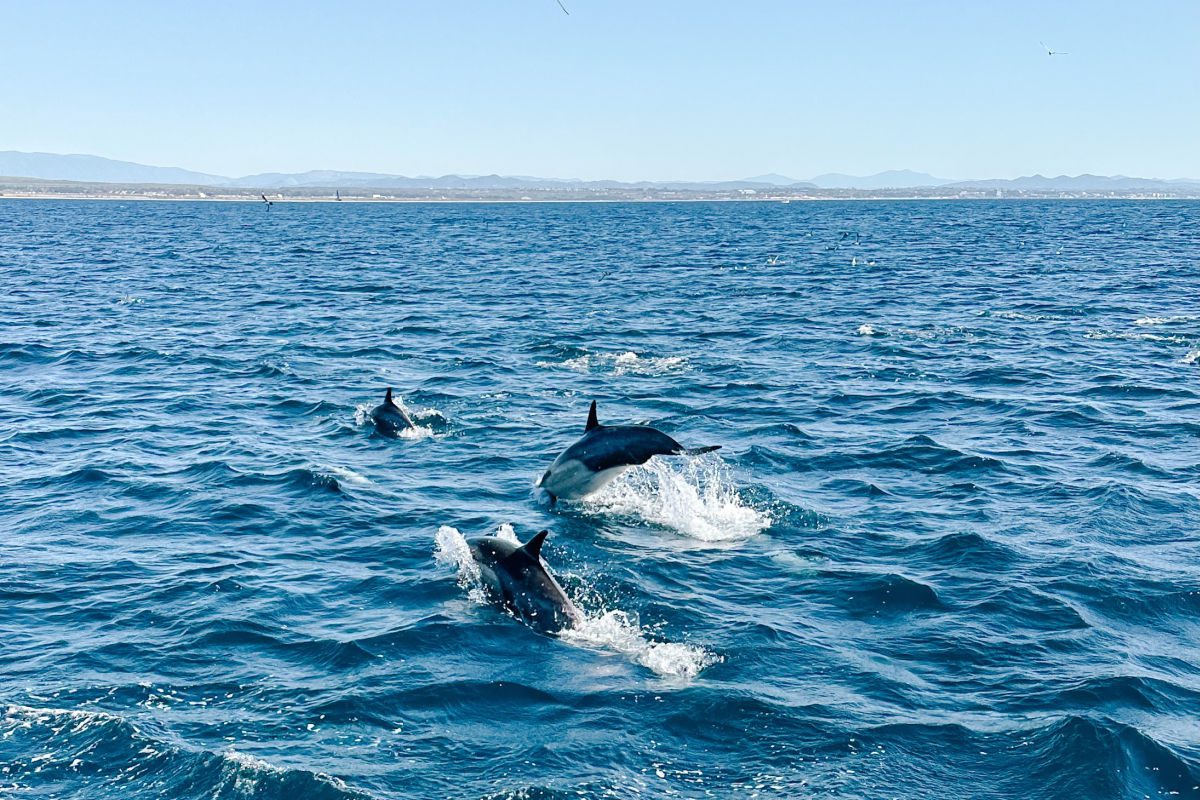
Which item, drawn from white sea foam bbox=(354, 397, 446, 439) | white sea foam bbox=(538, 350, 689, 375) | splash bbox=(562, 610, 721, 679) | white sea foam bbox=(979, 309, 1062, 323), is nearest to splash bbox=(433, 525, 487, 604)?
splash bbox=(562, 610, 721, 679)

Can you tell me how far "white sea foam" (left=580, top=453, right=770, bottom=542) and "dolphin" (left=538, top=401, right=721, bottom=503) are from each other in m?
0.67

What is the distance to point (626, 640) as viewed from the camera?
49.0 ft

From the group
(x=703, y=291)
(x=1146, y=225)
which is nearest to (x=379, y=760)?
(x=703, y=291)

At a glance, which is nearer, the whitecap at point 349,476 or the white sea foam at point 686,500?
the white sea foam at point 686,500

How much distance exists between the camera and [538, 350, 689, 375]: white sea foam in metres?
35.3

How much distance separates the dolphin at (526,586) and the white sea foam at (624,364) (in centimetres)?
1843

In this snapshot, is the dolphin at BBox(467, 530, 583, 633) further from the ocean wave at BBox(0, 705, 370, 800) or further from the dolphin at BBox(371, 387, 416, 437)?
the dolphin at BBox(371, 387, 416, 437)

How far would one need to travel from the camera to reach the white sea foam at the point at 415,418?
27078 mm

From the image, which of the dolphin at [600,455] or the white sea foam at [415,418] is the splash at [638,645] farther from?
the white sea foam at [415,418]

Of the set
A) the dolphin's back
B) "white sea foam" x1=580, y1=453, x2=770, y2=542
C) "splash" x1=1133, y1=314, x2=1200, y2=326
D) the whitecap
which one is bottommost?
the whitecap

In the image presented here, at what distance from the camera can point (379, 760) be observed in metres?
11.7

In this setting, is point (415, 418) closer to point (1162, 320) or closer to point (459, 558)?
point (459, 558)

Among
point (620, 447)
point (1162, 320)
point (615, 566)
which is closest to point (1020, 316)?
point (1162, 320)

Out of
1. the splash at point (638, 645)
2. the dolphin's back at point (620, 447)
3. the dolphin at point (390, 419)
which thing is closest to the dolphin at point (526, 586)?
the splash at point (638, 645)
